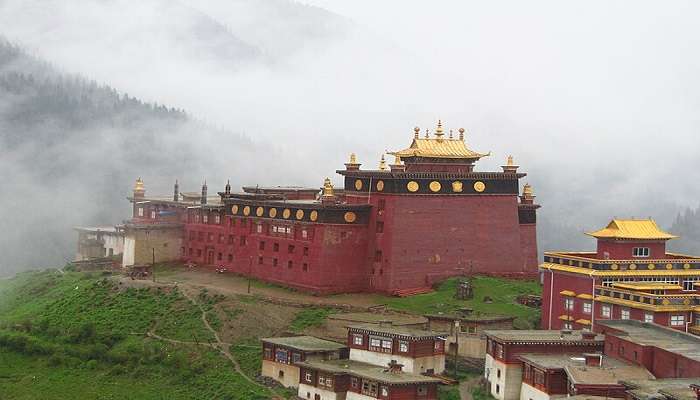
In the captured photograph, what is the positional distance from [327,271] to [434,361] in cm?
1545

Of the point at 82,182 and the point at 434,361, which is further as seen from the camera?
the point at 82,182

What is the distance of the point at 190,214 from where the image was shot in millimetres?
87938

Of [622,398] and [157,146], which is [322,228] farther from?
[157,146]

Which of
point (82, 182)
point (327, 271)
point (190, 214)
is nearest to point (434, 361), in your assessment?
point (327, 271)

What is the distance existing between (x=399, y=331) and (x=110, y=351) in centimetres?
1931

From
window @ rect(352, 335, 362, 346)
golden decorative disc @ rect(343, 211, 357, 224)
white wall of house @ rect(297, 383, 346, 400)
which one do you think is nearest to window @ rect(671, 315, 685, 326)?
window @ rect(352, 335, 362, 346)

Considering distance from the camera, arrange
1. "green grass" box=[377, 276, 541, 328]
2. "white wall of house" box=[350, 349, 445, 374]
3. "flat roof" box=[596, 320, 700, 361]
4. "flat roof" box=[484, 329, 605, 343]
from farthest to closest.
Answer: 1. "green grass" box=[377, 276, 541, 328]
2. "white wall of house" box=[350, 349, 445, 374]
3. "flat roof" box=[484, 329, 605, 343]
4. "flat roof" box=[596, 320, 700, 361]

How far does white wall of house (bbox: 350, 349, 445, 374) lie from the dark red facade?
12.7 m

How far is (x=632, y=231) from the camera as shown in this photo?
65312 millimetres

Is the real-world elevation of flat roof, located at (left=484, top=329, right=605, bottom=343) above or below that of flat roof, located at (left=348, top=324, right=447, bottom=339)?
above

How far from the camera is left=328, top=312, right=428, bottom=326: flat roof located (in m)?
65.9

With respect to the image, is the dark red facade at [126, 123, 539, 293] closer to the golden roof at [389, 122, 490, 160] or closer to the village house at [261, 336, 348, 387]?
the golden roof at [389, 122, 490, 160]

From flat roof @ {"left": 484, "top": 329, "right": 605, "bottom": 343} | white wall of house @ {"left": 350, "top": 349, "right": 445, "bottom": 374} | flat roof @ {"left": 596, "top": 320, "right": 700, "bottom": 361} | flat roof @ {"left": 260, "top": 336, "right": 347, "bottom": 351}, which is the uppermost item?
flat roof @ {"left": 596, "top": 320, "right": 700, "bottom": 361}

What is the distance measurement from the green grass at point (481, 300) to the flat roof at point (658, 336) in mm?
8700
